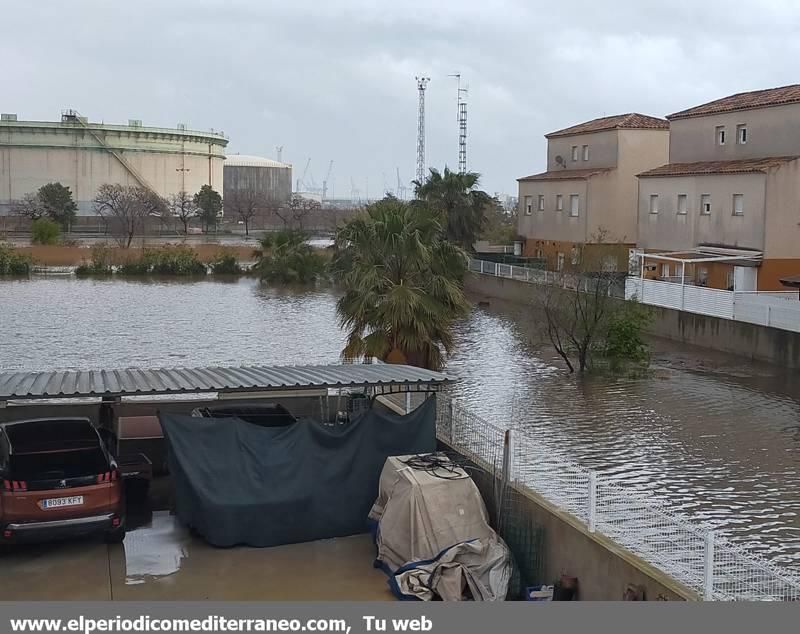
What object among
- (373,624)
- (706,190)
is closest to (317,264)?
(706,190)

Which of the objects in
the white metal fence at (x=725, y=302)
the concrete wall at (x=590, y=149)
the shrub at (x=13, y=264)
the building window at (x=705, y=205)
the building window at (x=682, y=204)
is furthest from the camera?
the shrub at (x=13, y=264)

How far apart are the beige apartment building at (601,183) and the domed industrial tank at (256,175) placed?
420ft

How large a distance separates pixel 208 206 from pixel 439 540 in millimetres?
98018

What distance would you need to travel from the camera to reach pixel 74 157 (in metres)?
107

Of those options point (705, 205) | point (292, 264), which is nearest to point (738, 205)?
point (705, 205)

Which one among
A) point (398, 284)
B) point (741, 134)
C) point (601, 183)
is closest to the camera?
point (398, 284)

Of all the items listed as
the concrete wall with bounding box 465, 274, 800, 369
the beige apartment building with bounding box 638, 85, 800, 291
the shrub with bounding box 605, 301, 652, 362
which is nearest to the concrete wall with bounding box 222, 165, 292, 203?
the beige apartment building with bounding box 638, 85, 800, 291

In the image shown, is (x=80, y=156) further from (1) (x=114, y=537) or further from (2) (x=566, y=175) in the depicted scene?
(1) (x=114, y=537)

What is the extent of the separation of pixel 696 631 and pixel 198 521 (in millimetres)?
5968

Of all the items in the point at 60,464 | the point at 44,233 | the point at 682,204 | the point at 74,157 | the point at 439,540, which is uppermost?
the point at 74,157

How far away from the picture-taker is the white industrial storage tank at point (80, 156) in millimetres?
105625

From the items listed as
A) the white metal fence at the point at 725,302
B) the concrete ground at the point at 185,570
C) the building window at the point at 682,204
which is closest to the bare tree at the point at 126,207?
the building window at the point at 682,204

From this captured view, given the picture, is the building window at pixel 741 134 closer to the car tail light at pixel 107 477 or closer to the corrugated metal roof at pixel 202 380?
the corrugated metal roof at pixel 202 380

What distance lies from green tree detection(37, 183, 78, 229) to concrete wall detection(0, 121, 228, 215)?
27.9 ft
